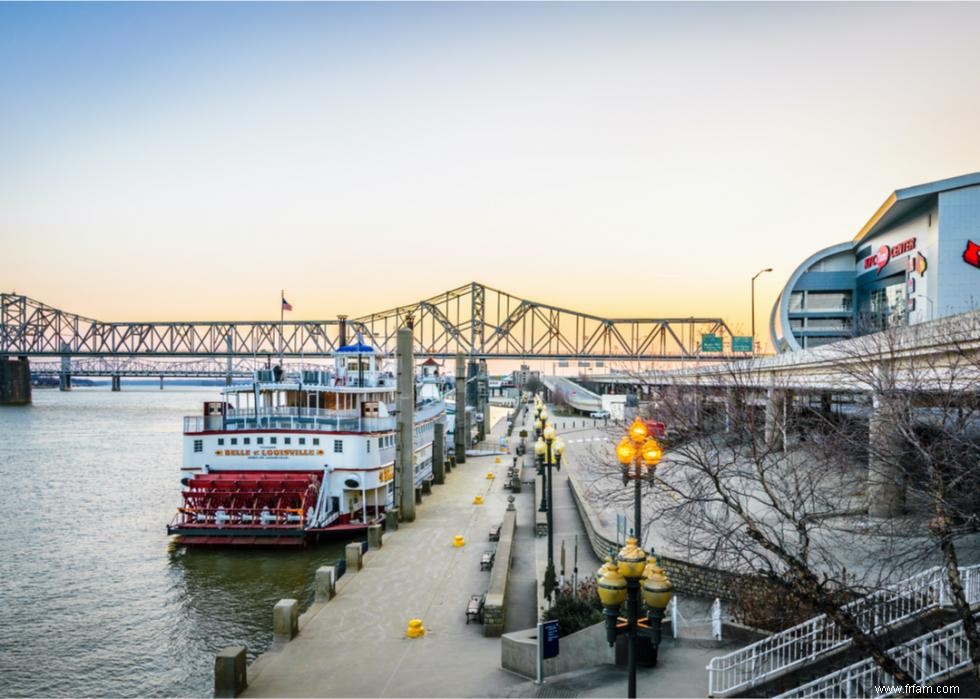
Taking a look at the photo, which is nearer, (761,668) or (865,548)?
(761,668)

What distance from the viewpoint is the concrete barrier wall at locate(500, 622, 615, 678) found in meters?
13.7

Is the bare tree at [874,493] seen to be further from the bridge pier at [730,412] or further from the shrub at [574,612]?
the shrub at [574,612]

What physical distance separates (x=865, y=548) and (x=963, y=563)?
7.72 ft

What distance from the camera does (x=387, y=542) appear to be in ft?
89.8

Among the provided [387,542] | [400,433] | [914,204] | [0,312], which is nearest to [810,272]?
[914,204]

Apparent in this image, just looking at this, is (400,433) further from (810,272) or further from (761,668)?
(810,272)

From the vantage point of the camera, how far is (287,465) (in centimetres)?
3164

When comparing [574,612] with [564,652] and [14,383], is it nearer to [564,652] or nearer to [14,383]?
[564,652]

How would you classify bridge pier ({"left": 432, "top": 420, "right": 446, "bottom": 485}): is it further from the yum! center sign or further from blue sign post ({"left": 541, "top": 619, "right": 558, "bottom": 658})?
the yum! center sign

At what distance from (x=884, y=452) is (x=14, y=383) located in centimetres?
19824

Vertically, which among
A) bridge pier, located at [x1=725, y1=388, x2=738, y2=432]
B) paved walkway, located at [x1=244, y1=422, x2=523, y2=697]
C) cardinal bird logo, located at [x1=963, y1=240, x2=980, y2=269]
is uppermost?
cardinal bird logo, located at [x1=963, y1=240, x2=980, y2=269]

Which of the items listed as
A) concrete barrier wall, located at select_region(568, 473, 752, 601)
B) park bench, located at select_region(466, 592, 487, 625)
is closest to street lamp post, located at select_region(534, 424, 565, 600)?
park bench, located at select_region(466, 592, 487, 625)

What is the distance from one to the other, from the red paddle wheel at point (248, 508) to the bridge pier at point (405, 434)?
11.7ft

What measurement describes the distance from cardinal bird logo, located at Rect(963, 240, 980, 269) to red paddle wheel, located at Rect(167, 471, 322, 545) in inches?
1731
